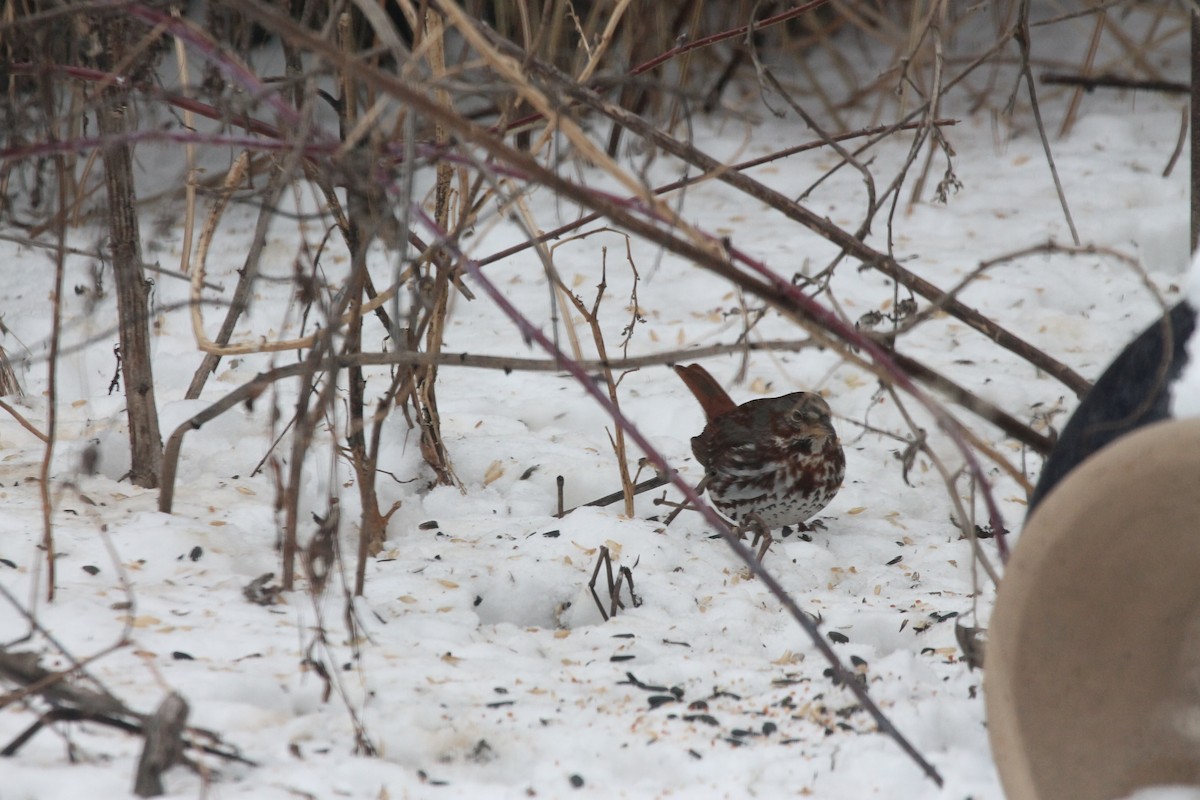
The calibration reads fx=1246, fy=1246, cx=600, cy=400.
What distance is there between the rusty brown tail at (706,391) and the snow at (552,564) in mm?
151

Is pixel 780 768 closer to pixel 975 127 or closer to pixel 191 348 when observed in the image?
pixel 191 348

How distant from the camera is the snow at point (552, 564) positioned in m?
1.77

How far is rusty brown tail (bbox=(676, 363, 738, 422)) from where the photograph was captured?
3297 mm

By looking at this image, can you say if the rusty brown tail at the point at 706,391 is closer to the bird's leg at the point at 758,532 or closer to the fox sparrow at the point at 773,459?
the fox sparrow at the point at 773,459

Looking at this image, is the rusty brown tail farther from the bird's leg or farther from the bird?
the bird

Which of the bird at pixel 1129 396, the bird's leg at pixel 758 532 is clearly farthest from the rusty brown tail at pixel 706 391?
the bird at pixel 1129 396

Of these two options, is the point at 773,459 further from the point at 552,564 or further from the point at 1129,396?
the point at 1129,396

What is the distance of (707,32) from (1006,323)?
2323 mm

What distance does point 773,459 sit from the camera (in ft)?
9.73

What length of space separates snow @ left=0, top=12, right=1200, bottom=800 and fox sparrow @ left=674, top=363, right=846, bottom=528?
0.41 ft

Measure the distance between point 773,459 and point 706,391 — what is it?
42cm

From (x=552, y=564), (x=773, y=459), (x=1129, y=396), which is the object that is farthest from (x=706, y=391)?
(x=1129, y=396)

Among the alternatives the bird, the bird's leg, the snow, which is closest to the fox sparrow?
the bird's leg

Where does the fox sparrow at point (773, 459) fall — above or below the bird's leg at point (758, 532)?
above
